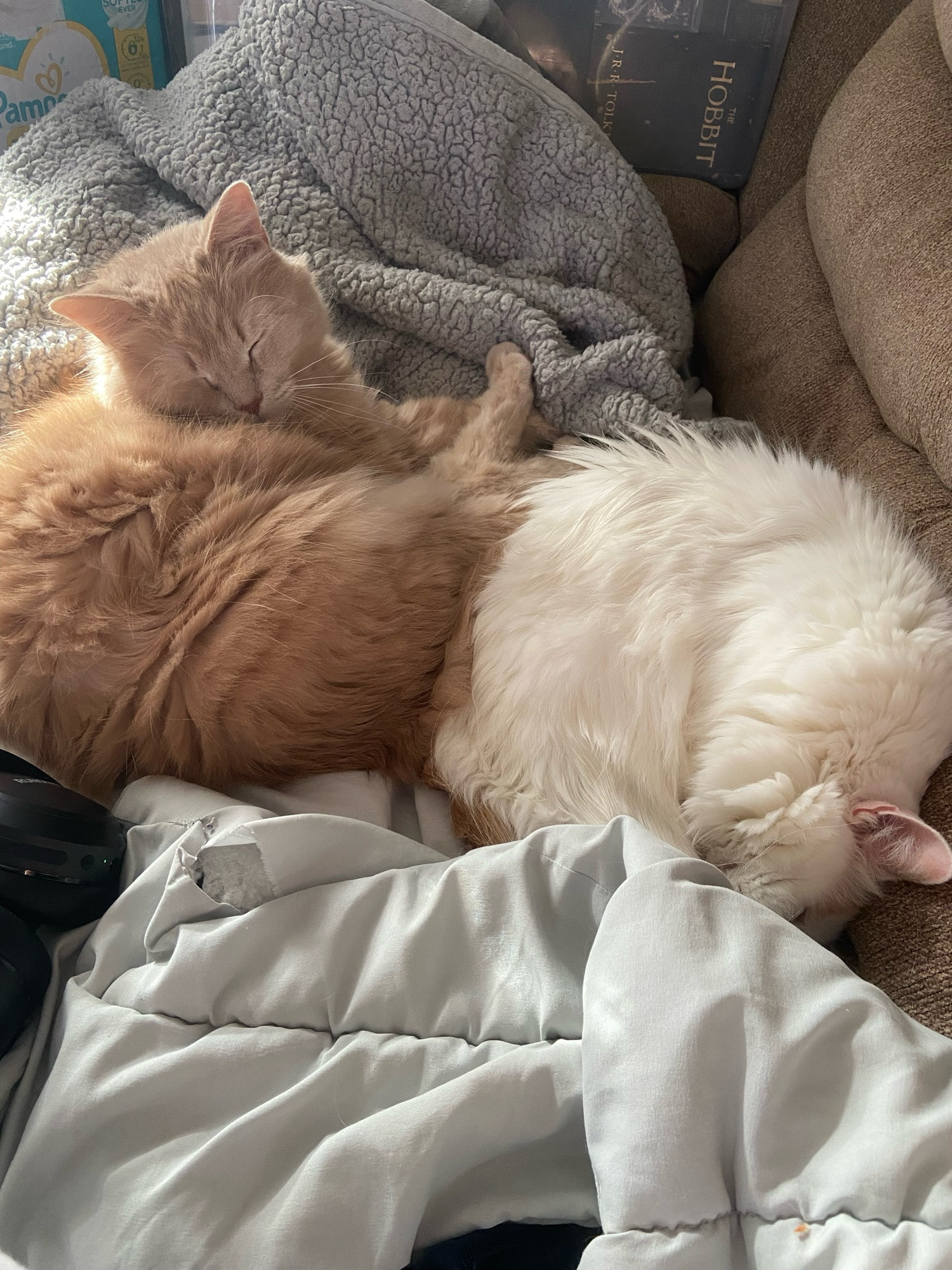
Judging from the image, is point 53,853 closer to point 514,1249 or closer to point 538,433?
point 514,1249

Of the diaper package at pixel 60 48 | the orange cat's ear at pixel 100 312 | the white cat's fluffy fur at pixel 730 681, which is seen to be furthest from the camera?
the diaper package at pixel 60 48

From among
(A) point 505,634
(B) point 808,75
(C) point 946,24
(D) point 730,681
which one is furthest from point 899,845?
(B) point 808,75

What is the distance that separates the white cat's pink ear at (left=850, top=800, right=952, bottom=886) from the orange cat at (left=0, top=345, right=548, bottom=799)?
52 cm

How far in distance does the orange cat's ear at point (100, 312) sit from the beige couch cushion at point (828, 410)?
3.28 feet

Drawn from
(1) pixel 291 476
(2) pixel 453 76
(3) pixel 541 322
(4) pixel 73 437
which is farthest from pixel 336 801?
(2) pixel 453 76

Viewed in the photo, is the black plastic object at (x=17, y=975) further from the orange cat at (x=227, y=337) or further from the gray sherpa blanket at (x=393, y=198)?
the gray sherpa blanket at (x=393, y=198)

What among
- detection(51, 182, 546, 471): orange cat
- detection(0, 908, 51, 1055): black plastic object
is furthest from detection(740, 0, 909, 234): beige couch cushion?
detection(0, 908, 51, 1055): black plastic object

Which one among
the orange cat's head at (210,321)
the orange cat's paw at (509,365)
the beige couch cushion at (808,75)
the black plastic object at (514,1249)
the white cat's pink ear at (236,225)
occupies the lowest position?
the black plastic object at (514,1249)

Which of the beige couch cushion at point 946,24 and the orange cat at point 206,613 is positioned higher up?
the beige couch cushion at point 946,24

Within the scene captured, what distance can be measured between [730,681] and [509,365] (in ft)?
2.27

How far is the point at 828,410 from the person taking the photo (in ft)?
4.31

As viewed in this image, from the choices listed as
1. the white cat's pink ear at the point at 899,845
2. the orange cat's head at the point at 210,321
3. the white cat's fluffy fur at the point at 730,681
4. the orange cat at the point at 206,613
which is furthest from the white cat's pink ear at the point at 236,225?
the white cat's pink ear at the point at 899,845

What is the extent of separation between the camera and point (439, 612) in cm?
111

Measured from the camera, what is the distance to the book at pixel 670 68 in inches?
60.3
